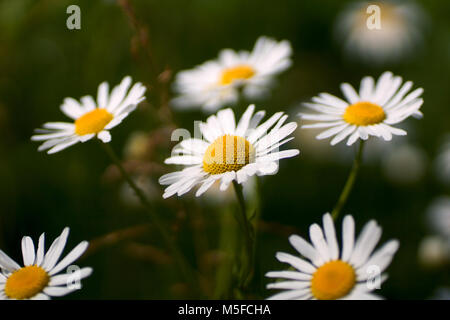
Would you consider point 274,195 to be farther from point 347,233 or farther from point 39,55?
point 347,233

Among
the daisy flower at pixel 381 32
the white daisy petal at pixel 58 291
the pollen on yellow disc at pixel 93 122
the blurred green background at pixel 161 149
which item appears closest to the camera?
the white daisy petal at pixel 58 291

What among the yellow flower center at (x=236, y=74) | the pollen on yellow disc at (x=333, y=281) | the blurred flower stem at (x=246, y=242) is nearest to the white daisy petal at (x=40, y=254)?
the blurred flower stem at (x=246, y=242)

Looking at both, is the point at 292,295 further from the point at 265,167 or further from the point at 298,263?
the point at 265,167

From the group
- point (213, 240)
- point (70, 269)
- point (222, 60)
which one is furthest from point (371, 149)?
point (70, 269)

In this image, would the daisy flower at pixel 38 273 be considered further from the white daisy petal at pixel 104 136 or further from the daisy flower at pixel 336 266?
the daisy flower at pixel 336 266

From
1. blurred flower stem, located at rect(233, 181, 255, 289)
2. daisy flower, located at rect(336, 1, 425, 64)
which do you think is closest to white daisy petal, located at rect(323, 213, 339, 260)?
blurred flower stem, located at rect(233, 181, 255, 289)

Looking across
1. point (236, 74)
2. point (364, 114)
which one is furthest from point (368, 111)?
point (236, 74)
